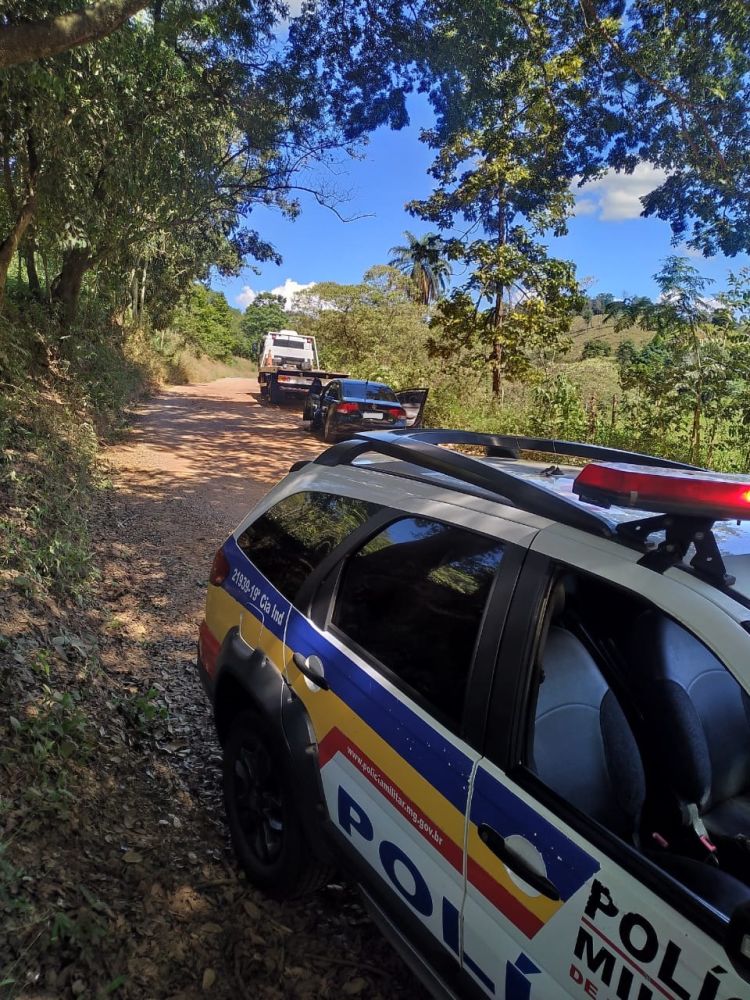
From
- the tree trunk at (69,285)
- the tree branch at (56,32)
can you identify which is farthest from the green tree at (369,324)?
the tree branch at (56,32)

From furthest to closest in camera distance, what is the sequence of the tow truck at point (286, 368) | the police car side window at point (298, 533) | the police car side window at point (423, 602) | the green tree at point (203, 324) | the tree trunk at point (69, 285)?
1. the green tree at point (203, 324)
2. the tow truck at point (286, 368)
3. the tree trunk at point (69, 285)
4. the police car side window at point (298, 533)
5. the police car side window at point (423, 602)

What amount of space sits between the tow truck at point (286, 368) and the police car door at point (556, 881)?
1911 centimetres

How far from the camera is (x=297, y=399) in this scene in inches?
862

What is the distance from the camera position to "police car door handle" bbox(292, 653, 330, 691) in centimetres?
215

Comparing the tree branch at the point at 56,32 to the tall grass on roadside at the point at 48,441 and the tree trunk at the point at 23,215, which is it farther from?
the tree trunk at the point at 23,215

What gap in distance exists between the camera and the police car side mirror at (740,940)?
3.70 ft

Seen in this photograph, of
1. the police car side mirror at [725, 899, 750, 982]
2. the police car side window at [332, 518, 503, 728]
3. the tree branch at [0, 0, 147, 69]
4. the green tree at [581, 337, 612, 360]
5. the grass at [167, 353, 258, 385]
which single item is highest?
the tree branch at [0, 0, 147, 69]

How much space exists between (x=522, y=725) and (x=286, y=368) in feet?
76.9

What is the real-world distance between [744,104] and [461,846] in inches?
403

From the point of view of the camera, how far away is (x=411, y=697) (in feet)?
6.17

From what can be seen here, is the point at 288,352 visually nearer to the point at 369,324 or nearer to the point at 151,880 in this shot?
the point at 369,324

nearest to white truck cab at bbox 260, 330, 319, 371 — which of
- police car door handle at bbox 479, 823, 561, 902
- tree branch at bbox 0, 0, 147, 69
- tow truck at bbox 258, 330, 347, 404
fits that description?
tow truck at bbox 258, 330, 347, 404

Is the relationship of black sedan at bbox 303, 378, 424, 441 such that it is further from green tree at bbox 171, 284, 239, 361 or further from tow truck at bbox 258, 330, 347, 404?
green tree at bbox 171, 284, 239, 361

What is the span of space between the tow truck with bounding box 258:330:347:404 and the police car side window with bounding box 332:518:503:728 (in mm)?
18451
